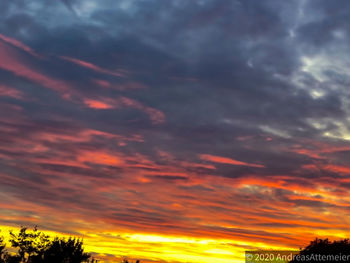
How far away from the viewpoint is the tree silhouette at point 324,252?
51491 millimetres

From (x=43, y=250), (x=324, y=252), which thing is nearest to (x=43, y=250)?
(x=43, y=250)

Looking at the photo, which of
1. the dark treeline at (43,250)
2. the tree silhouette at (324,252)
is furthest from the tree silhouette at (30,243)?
the tree silhouette at (324,252)

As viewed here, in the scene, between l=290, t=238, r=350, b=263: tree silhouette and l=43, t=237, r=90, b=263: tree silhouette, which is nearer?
l=290, t=238, r=350, b=263: tree silhouette

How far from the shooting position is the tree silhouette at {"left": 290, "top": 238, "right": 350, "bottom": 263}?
51491 millimetres

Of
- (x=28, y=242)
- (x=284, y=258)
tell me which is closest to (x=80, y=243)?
(x=28, y=242)

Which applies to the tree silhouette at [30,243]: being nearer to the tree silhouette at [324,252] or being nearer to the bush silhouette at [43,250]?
the bush silhouette at [43,250]

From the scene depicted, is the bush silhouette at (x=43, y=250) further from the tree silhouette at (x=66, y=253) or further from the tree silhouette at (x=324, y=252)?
the tree silhouette at (x=324, y=252)

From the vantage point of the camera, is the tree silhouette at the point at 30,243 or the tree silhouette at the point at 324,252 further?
the tree silhouette at the point at 30,243

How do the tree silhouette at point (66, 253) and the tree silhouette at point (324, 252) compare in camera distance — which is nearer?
the tree silhouette at point (324, 252)

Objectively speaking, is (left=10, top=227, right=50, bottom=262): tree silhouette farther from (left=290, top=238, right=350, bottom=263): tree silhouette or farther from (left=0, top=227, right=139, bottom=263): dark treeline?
(left=290, top=238, right=350, bottom=263): tree silhouette

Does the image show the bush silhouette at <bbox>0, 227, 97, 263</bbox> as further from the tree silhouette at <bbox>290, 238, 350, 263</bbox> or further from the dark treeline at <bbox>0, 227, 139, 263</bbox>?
the tree silhouette at <bbox>290, 238, 350, 263</bbox>

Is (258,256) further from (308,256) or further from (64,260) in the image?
(64,260)

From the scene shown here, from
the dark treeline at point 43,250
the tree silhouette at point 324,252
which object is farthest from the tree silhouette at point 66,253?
the tree silhouette at point 324,252

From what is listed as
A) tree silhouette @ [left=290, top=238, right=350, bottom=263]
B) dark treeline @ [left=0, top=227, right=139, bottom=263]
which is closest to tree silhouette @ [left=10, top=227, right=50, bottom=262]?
dark treeline @ [left=0, top=227, right=139, bottom=263]
